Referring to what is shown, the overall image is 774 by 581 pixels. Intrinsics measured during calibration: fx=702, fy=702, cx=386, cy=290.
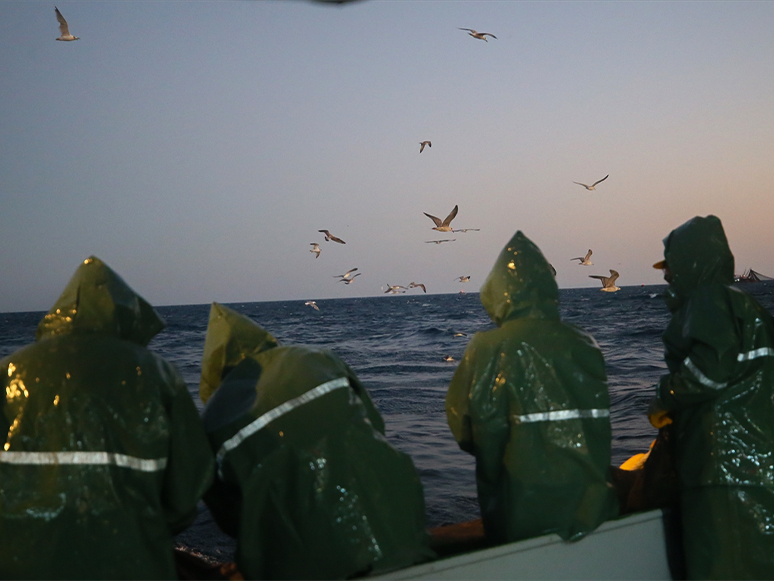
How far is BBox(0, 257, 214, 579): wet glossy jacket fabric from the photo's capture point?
7.13ft

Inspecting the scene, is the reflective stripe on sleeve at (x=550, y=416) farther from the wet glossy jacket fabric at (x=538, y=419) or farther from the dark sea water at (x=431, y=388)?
the dark sea water at (x=431, y=388)

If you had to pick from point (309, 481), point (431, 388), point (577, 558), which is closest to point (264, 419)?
point (309, 481)

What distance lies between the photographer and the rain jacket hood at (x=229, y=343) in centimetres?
303

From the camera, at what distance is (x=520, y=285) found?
319 centimetres

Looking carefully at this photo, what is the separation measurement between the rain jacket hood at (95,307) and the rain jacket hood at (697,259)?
2484 mm

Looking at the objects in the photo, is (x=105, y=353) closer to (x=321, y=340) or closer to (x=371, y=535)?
(x=371, y=535)

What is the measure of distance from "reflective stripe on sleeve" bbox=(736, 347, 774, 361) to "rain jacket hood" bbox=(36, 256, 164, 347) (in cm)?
256

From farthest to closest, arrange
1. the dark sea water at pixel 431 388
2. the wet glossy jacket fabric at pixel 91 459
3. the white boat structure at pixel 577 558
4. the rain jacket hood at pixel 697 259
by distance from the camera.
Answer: the dark sea water at pixel 431 388 → the rain jacket hood at pixel 697 259 → the white boat structure at pixel 577 558 → the wet glossy jacket fabric at pixel 91 459

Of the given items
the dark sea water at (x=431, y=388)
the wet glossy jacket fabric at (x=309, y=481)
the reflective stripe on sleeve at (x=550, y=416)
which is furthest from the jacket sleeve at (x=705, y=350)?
the wet glossy jacket fabric at (x=309, y=481)

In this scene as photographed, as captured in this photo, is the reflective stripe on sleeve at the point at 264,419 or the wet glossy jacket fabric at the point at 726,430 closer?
the reflective stripe on sleeve at the point at 264,419

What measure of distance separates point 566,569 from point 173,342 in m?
32.8

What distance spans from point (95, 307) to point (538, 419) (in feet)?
6.04

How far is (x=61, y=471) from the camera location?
86.3 inches

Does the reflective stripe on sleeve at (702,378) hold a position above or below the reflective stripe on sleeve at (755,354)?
below
